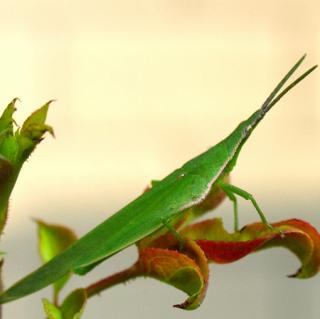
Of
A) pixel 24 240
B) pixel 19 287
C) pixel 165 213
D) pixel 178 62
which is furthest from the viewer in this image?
pixel 178 62

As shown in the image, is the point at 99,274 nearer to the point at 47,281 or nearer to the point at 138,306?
the point at 138,306

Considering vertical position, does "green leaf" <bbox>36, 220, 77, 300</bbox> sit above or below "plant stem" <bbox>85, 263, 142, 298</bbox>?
above

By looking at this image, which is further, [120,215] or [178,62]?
[178,62]

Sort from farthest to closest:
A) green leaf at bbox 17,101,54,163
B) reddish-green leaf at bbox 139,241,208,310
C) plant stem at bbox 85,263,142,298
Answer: plant stem at bbox 85,263,142,298 < reddish-green leaf at bbox 139,241,208,310 < green leaf at bbox 17,101,54,163

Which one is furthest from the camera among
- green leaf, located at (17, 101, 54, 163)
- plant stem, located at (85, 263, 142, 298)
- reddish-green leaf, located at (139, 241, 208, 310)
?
plant stem, located at (85, 263, 142, 298)

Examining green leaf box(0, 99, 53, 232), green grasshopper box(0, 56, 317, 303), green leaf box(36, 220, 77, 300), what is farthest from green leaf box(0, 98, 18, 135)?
green leaf box(36, 220, 77, 300)

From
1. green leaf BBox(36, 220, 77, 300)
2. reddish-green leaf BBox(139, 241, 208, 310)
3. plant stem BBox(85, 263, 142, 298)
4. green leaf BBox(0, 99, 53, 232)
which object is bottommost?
plant stem BBox(85, 263, 142, 298)

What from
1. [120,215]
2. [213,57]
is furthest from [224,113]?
[120,215]

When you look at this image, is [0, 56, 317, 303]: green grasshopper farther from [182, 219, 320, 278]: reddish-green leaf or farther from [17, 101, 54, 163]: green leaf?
[17, 101, 54, 163]: green leaf
